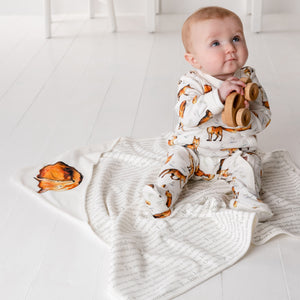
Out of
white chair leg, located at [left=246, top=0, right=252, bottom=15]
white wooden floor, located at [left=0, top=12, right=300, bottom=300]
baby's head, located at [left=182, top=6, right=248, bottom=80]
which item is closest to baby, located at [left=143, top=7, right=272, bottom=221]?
baby's head, located at [left=182, top=6, right=248, bottom=80]

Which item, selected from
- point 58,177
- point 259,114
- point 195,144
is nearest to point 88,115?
point 58,177

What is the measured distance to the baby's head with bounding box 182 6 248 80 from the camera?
52.7 inches

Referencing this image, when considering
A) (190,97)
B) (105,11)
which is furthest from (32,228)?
(105,11)

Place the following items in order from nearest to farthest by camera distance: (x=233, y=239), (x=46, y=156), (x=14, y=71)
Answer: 1. (x=233, y=239)
2. (x=46, y=156)
3. (x=14, y=71)

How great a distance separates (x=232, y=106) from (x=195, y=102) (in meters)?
0.12

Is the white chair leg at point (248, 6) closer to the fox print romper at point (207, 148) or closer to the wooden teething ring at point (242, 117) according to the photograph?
the fox print romper at point (207, 148)

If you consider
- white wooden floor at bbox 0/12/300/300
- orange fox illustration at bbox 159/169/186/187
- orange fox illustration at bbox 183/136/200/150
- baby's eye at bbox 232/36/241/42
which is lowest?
white wooden floor at bbox 0/12/300/300

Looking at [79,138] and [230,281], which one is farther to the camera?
[79,138]

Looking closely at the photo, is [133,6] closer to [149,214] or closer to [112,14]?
[112,14]

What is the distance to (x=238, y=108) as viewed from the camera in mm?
1249

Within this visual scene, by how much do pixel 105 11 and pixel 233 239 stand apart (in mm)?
2048

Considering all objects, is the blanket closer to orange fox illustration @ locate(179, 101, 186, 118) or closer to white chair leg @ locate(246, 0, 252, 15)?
orange fox illustration @ locate(179, 101, 186, 118)

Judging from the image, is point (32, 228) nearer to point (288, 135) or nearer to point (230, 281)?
point (230, 281)

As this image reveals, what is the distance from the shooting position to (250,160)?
137 centimetres
